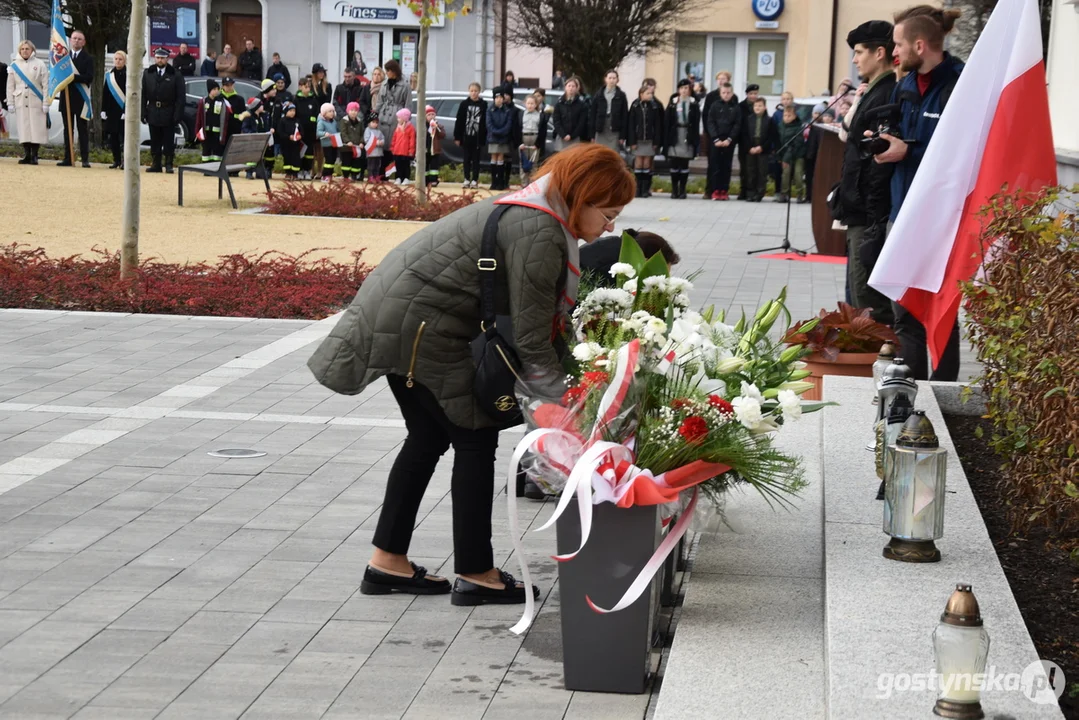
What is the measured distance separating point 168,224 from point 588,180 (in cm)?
1422

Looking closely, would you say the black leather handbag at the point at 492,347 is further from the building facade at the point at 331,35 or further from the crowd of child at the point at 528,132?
the building facade at the point at 331,35

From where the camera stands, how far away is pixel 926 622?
379 cm

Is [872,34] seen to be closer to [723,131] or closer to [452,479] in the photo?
[452,479]

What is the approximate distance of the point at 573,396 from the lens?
4305mm

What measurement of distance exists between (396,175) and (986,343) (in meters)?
21.7

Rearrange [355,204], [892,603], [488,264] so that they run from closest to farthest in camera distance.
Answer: [892,603], [488,264], [355,204]

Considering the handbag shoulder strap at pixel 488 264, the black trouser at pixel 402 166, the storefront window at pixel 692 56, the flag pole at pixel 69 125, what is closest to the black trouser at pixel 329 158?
the black trouser at pixel 402 166

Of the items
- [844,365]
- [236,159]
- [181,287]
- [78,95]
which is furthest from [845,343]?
[78,95]

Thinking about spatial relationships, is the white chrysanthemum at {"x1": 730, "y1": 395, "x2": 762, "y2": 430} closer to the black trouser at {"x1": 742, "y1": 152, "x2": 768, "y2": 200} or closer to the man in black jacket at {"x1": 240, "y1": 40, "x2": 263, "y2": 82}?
the black trouser at {"x1": 742, "y1": 152, "x2": 768, "y2": 200}

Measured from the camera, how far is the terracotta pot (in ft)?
23.6

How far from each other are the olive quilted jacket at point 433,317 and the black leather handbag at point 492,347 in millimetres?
29

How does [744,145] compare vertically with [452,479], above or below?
above

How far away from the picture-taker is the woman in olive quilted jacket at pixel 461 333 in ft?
15.3

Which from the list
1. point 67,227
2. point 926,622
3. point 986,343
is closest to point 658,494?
point 926,622
